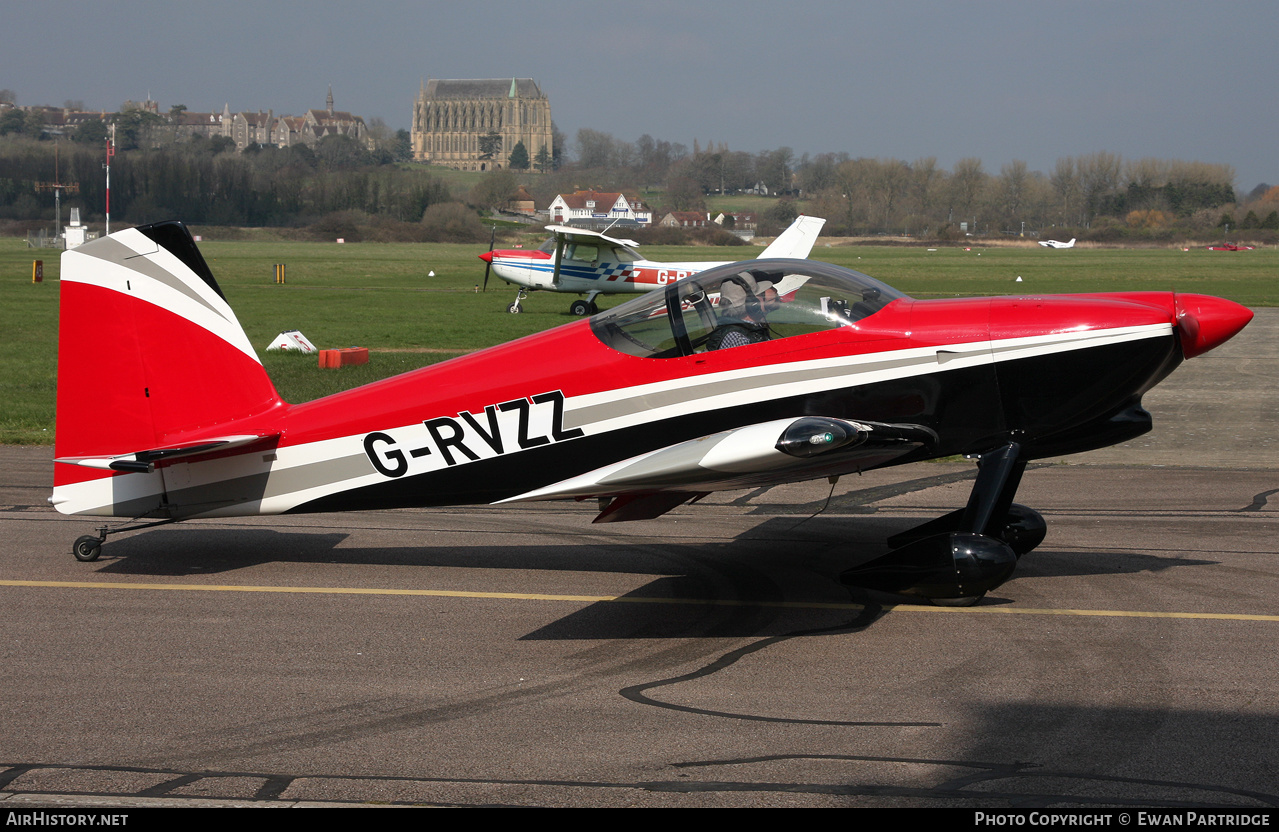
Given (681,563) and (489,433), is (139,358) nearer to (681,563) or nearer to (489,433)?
(489,433)

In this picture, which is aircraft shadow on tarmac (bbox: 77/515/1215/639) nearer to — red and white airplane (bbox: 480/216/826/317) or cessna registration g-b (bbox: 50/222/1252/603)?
cessna registration g-b (bbox: 50/222/1252/603)

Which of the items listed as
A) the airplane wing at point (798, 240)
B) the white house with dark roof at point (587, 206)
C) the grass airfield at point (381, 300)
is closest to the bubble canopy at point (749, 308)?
the grass airfield at point (381, 300)

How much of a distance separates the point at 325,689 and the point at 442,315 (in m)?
27.7

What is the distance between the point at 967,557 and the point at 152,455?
5.24 meters

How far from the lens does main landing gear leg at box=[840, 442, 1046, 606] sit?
6.16 m

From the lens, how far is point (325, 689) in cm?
538

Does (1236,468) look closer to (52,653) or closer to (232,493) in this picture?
(232,493)

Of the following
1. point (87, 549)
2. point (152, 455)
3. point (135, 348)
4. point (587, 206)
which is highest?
point (587, 206)

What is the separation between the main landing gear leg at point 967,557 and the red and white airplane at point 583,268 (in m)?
28.2

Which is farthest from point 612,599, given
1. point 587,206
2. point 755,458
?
point 587,206

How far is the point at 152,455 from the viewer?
6957 mm

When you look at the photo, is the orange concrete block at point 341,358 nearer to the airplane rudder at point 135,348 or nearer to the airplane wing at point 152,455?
the airplane rudder at point 135,348

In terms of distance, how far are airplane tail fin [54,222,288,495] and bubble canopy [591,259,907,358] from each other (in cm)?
281
